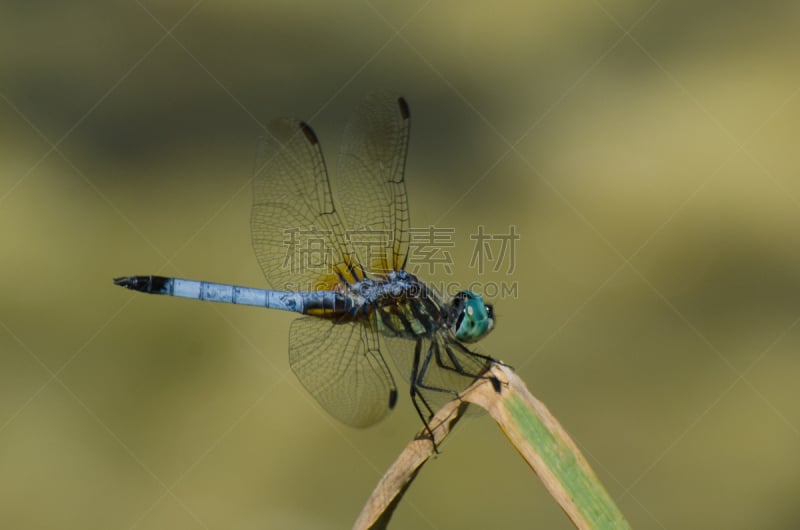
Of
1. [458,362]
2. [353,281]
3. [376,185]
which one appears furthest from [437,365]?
[376,185]

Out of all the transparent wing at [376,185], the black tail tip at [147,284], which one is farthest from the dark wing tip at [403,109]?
the black tail tip at [147,284]

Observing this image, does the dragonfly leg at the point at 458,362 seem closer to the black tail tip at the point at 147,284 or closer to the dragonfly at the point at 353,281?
the dragonfly at the point at 353,281

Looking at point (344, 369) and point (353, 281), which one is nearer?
point (344, 369)

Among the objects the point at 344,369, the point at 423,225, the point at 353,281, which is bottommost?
the point at 344,369

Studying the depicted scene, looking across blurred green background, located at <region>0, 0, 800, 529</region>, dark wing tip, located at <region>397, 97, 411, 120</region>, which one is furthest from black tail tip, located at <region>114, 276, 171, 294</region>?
blurred green background, located at <region>0, 0, 800, 529</region>

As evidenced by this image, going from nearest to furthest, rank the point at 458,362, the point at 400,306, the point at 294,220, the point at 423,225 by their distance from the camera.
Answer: the point at 458,362 → the point at 400,306 → the point at 294,220 → the point at 423,225

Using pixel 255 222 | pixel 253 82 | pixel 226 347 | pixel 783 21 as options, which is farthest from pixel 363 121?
pixel 783 21

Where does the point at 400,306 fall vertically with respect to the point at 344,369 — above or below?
above

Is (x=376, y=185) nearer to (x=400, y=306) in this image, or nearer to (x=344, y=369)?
(x=400, y=306)
